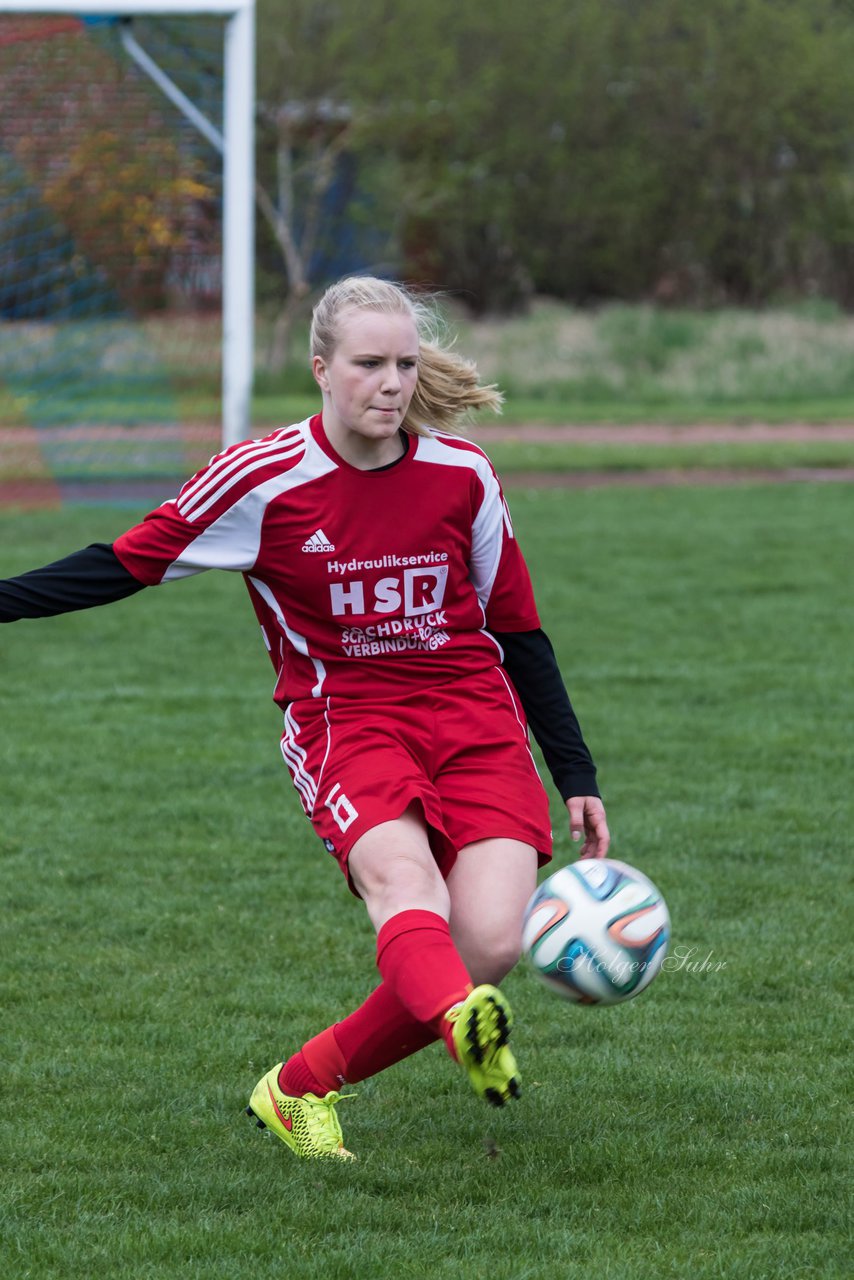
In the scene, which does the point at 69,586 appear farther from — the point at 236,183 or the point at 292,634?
the point at 236,183

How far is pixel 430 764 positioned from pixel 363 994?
116 centimetres

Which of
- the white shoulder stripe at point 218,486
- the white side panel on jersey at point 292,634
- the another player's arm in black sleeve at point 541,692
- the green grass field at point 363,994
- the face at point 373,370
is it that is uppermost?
the face at point 373,370

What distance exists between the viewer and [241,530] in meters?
3.38

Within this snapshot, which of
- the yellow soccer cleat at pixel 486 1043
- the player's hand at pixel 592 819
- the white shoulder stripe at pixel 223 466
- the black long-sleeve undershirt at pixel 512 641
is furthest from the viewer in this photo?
the player's hand at pixel 592 819

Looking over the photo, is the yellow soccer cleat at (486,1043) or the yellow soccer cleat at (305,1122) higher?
the yellow soccer cleat at (486,1043)

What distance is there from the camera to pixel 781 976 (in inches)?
174

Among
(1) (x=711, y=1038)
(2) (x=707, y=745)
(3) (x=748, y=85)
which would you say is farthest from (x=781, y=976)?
(3) (x=748, y=85)

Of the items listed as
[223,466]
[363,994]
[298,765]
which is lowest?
[363,994]

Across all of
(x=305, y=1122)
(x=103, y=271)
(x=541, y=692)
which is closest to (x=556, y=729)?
(x=541, y=692)

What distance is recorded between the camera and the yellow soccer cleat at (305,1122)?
3357 millimetres

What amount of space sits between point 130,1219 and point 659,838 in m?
2.85

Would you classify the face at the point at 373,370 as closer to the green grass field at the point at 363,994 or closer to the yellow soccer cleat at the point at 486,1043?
the yellow soccer cleat at the point at 486,1043

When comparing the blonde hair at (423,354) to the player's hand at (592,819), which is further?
the player's hand at (592,819)

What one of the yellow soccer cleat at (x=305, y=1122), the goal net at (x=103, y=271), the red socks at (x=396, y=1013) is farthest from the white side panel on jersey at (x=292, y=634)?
the goal net at (x=103, y=271)
